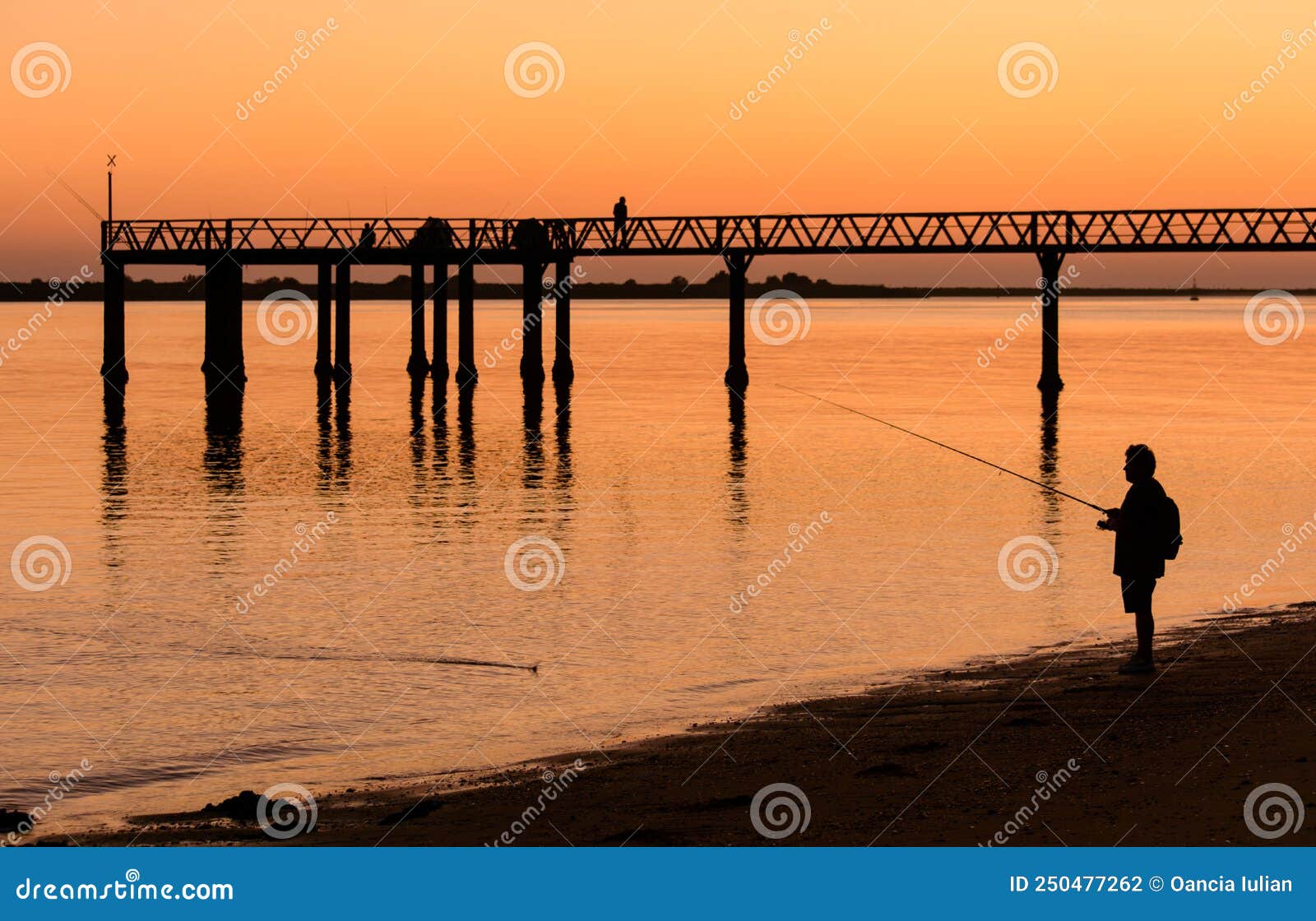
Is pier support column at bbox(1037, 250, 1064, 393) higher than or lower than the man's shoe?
higher

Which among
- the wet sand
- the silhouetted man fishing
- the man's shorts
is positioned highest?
the silhouetted man fishing

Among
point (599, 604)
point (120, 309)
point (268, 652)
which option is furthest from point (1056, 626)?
point (120, 309)

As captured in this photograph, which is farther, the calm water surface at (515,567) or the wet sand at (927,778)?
the calm water surface at (515,567)

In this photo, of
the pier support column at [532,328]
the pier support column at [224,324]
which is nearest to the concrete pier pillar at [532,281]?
the pier support column at [532,328]

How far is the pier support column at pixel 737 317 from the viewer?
189 ft

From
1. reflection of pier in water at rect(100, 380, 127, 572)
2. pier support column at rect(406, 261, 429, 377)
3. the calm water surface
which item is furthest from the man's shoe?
pier support column at rect(406, 261, 429, 377)

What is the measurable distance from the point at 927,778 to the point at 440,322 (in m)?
54.6

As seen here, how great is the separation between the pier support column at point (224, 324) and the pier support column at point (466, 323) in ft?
27.1

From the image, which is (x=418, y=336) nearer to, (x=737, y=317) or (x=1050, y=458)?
(x=737, y=317)

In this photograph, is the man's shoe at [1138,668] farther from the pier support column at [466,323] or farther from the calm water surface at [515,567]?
the pier support column at [466,323]

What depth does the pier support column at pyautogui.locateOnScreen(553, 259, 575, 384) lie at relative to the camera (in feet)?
200

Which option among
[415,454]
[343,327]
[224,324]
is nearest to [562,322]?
[343,327]

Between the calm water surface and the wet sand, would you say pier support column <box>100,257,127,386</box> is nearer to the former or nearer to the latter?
the calm water surface

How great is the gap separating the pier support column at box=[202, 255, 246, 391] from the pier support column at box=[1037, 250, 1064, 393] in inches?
1131
